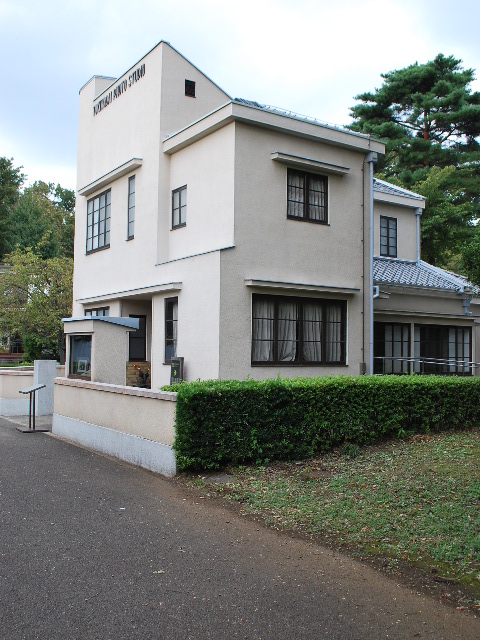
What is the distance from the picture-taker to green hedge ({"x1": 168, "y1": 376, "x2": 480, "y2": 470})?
864 centimetres

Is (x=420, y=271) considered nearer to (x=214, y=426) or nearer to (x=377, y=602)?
(x=214, y=426)

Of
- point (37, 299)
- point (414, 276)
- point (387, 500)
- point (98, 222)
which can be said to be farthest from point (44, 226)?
point (387, 500)

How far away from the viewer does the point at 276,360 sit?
44.2ft

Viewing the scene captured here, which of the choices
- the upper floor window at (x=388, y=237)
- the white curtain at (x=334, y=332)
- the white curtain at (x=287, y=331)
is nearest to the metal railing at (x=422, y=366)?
the white curtain at (x=334, y=332)

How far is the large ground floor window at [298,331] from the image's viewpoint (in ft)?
43.7

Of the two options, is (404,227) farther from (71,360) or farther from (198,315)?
(71,360)

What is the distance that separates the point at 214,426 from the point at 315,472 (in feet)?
5.11

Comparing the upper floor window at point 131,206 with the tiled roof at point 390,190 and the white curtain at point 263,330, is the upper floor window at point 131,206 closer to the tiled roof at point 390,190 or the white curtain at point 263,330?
the white curtain at point 263,330

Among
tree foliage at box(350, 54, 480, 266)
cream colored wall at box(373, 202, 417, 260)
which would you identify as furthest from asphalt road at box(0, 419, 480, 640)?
tree foliage at box(350, 54, 480, 266)

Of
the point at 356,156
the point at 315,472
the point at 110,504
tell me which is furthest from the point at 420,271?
the point at 110,504

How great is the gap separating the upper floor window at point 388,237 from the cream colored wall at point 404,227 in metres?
0.13

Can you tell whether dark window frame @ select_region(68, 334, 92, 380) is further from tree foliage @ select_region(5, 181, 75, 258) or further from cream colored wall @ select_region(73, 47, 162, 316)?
tree foliage @ select_region(5, 181, 75, 258)

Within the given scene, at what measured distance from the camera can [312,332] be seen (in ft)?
46.3

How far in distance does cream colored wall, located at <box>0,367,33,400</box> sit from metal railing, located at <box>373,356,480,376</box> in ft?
32.0
